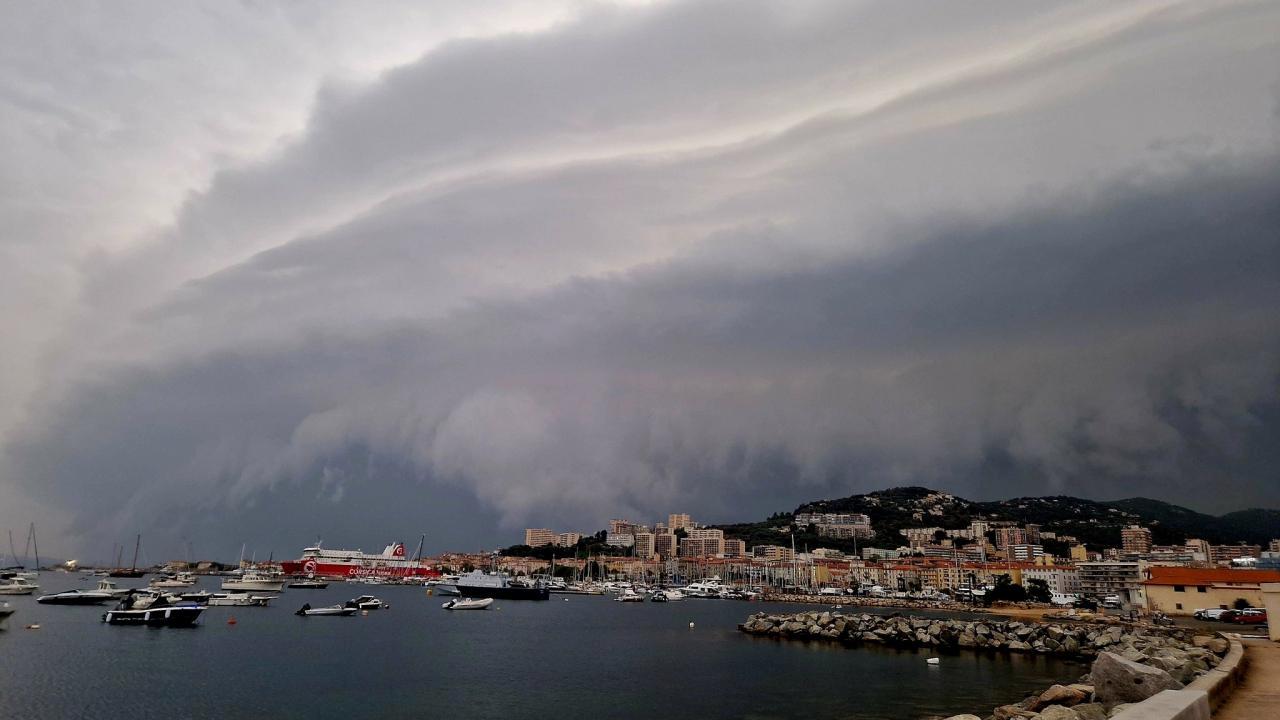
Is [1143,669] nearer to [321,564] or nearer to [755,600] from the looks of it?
[755,600]

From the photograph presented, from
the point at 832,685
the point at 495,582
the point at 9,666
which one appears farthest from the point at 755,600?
the point at 9,666

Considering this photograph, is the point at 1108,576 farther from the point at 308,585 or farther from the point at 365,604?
the point at 308,585

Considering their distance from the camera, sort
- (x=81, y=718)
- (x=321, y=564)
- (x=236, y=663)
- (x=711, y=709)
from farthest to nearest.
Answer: (x=321, y=564)
(x=236, y=663)
(x=711, y=709)
(x=81, y=718)

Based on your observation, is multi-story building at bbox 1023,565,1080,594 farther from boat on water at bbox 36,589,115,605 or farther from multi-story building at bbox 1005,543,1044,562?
boat on water at bbox 36,589,115,605

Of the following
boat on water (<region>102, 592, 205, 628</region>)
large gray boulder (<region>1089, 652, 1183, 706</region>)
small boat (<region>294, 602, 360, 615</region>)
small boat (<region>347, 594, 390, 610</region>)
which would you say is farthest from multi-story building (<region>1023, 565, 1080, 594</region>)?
large gray boulder (<region>1089, 652, 1183, 706</region>)

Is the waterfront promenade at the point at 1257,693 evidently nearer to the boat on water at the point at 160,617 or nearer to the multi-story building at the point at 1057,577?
the boat on water at the point at 160,617

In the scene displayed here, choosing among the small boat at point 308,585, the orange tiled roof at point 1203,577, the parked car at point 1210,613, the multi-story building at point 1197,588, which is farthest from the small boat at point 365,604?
the orange tiled roof at point 1203,577
